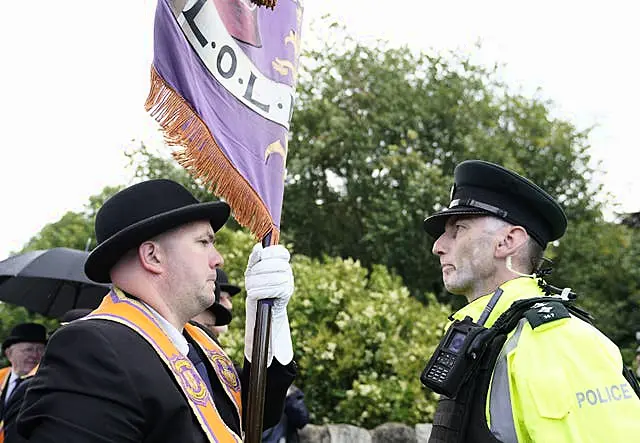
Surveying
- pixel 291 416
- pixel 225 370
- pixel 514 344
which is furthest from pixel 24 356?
pixel 514 344

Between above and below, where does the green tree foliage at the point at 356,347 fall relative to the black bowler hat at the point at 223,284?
below

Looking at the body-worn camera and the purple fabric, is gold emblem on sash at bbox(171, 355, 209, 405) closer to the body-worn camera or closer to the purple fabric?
the purple fabric

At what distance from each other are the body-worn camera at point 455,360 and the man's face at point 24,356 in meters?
4.69

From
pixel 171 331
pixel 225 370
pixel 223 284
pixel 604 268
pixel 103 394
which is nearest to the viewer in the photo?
pixel 103 394

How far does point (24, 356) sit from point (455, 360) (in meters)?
4.87

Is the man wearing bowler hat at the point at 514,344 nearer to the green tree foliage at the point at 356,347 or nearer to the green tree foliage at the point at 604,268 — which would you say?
the green tree foliage at the point at 356,347

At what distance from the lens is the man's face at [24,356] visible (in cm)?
687

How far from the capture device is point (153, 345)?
274 centimetres

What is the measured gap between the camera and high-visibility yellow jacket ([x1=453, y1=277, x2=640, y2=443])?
8.91ft

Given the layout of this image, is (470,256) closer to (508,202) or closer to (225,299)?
(508,202)

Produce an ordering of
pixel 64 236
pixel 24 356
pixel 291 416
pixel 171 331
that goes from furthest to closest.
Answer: pixel 64 236, pixel 24 356, pixel 291 416, pixel 171 331

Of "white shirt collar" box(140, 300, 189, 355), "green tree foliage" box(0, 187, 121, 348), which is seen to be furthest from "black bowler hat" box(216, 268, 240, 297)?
"green tree foliage" box(0, 187, 121, 348)

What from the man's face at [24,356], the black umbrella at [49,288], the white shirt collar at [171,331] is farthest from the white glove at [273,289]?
the man's face at [24,356]

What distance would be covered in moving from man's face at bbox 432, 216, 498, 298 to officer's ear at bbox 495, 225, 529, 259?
0.03 metres
